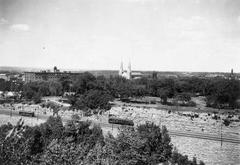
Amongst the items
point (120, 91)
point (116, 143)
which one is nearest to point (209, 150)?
point (116, 143)

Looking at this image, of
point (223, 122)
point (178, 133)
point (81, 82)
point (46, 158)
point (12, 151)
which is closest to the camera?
point (12, 151)

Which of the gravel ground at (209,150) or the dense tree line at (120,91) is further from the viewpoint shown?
the dense tree line at (120,91)

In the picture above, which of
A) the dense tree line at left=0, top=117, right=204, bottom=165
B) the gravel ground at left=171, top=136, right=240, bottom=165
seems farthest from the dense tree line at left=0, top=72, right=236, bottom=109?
the gravel ground at left=171, top=136, right=240, bottom=165

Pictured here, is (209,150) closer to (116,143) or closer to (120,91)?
(116,143)

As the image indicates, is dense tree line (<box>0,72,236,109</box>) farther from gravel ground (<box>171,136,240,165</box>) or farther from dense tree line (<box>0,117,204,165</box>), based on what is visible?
gravel ground (<box>171,136,240,165</box>)

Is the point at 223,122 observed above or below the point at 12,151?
below

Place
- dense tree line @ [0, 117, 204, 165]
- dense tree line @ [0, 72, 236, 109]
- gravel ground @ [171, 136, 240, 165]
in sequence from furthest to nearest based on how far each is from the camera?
dense tree line @ [0, 72, 236, 109] → gravel ground @ [171, 136, 240, 165] → dense tree line @ [0, 117, 204, 165]

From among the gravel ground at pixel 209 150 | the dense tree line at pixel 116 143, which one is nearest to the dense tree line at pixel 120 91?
A: the dense tree line at pixel 116 143

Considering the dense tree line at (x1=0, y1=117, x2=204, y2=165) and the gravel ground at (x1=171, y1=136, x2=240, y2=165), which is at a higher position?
the dense tree line at (x1=0, y1=117, x2=204, y2=165)

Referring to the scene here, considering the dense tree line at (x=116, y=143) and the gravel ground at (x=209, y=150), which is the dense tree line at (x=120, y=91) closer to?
the dense tree line at (x=116, y=143)

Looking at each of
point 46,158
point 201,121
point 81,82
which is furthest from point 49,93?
point 46,158

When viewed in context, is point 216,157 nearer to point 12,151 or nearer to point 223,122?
point 223,122
